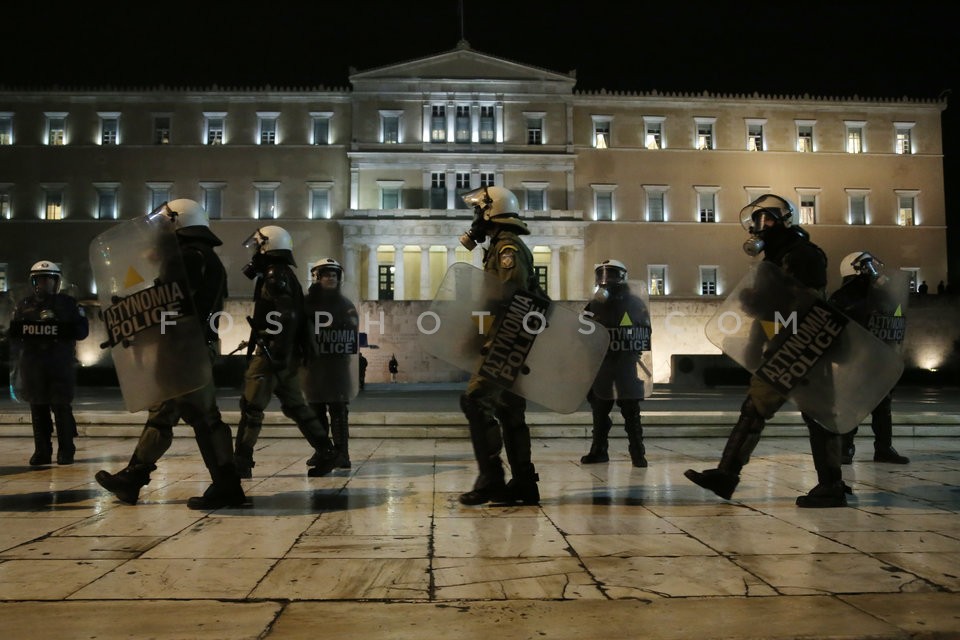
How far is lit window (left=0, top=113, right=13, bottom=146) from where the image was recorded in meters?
44.9

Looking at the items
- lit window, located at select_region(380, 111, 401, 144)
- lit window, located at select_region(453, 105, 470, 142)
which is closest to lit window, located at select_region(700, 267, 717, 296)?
lit window, located at select_region(453, 105, 470, 142)

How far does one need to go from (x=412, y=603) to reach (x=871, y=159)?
50.8 m

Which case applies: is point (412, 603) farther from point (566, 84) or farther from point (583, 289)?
point (566, 84)

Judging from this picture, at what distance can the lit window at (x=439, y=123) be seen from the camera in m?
45.1

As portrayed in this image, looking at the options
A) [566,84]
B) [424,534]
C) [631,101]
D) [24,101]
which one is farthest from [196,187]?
[424,534]

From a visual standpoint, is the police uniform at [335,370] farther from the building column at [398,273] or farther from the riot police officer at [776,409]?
the building column at [398,273]

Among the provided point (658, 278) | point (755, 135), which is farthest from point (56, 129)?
point (755, 135)

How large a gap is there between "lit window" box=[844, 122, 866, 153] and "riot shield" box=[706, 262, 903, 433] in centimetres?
4732

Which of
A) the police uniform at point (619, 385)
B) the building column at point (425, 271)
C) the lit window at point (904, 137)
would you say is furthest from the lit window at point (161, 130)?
the police uniform at point (619, 385)

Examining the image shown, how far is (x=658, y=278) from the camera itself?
4544cm

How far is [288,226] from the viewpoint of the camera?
44.3 meters

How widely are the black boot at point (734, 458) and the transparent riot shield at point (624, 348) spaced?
2141 mm

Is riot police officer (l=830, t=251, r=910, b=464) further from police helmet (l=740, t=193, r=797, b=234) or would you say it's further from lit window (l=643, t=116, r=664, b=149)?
lit window (l=643, t=116, r=664, b=149)

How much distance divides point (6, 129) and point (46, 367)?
150ft
